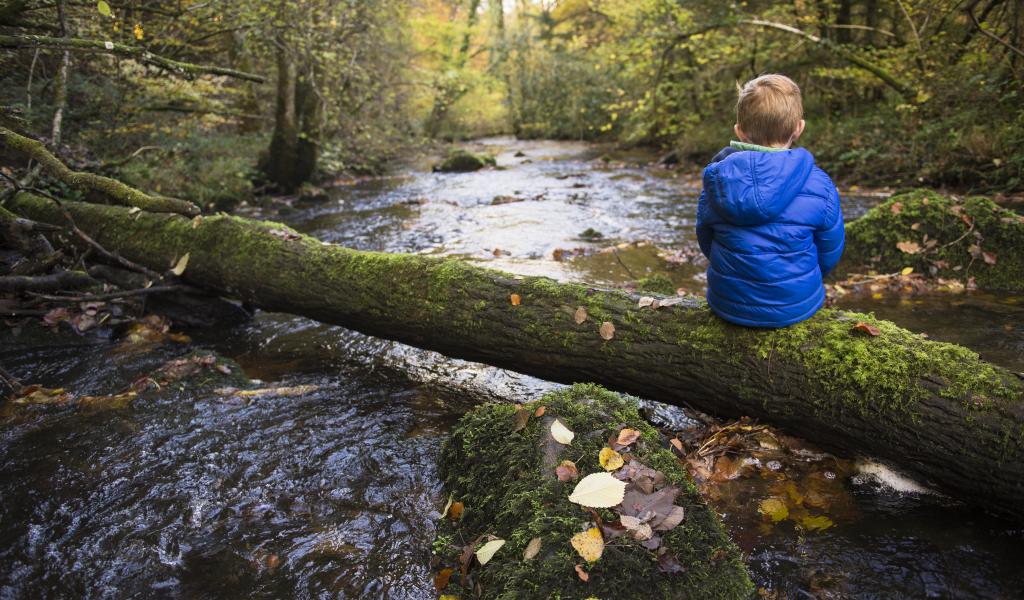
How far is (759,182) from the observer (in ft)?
8.87

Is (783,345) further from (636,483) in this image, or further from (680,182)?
(680,182)

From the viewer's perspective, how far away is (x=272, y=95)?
15.7 metres

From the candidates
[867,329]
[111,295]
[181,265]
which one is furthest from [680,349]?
[111,295]

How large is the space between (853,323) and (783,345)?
0.37 m

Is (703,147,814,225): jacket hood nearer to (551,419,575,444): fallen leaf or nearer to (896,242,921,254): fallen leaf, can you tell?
(551,419,575,444): fallen leaf

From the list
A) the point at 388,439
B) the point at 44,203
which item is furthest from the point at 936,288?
the point at 44,203

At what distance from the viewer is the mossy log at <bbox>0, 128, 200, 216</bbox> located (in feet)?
15.4

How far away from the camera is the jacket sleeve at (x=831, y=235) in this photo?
2875 mm

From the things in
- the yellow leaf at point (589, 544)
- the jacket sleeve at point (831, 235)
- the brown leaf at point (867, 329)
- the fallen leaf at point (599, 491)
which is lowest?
the yellow leaf at point (589, 544)

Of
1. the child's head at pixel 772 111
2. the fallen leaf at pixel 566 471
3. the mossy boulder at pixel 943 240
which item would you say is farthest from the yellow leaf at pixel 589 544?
the mossy boulder at pixel 943 240

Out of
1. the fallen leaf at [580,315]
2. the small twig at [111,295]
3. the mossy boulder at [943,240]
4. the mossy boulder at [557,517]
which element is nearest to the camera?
the mossy boulder at [557,517]

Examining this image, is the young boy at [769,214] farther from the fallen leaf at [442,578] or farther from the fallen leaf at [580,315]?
the fallen leaf at [442,578]

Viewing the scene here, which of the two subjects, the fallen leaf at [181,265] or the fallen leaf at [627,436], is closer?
the fallen leaf at [627,436]

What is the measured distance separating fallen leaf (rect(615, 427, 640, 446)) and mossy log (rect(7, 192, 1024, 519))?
1.95 ft
